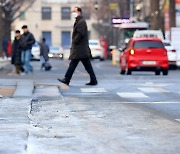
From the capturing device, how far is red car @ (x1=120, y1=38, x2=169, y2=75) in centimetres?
3206

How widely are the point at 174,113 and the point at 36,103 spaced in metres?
2.69

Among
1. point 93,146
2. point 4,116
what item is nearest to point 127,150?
point 93,146

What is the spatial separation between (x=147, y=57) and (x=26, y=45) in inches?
163

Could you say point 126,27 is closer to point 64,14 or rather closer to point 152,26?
point 152,26

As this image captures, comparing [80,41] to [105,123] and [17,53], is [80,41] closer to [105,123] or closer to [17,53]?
[105,123]

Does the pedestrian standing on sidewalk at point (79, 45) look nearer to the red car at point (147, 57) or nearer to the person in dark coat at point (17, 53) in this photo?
the red car at point (147, 57)

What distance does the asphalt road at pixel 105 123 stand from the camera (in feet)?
31.3

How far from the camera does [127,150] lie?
926 centimetres

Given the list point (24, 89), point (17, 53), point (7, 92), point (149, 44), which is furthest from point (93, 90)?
point (17, 53)

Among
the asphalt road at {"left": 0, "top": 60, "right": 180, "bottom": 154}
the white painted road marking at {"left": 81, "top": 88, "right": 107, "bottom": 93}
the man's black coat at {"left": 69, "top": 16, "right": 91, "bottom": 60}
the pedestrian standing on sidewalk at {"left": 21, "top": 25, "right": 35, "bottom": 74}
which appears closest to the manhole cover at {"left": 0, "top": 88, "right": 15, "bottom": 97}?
the asphalt road at {"left": 0, "top": 60, "right": 180, "bottom": 154}

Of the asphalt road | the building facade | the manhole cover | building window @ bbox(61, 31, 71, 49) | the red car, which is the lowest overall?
building window @ bbox(61, 31, 71, 49)

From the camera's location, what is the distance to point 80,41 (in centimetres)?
2216

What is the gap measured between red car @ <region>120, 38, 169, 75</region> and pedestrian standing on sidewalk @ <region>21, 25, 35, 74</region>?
11.1 feet

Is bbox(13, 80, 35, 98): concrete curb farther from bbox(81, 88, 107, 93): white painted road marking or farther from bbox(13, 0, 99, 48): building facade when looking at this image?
bbox(13, 0, 99, 48): building facade
